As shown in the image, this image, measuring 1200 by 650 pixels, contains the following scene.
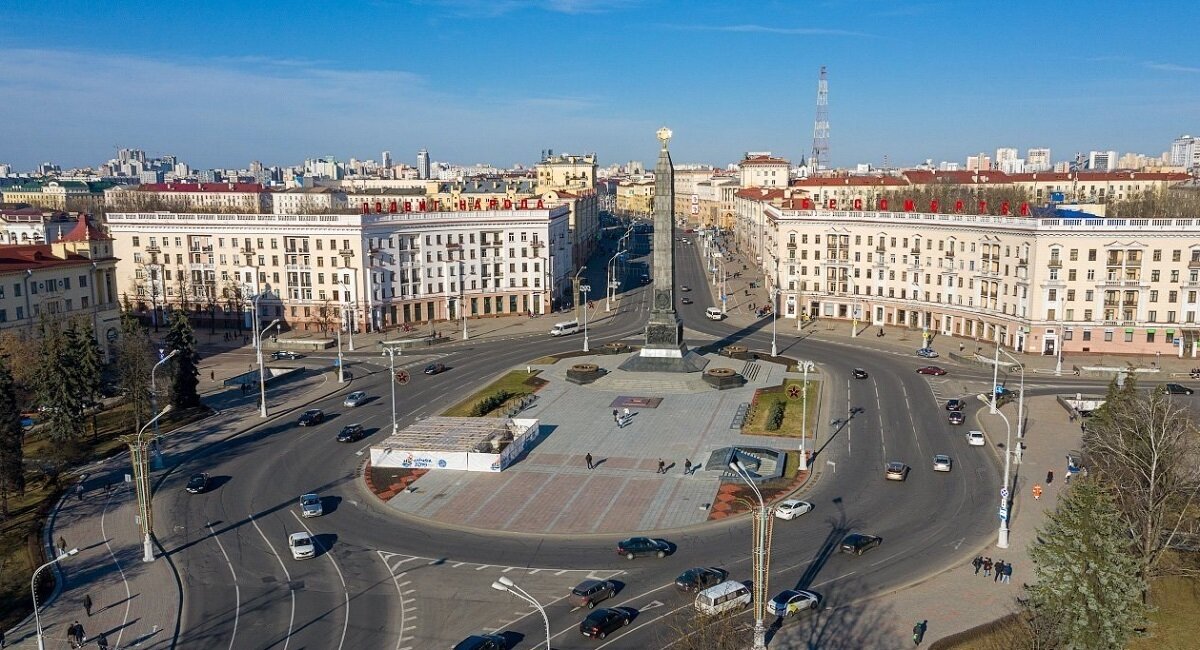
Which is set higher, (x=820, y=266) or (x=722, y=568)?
(x=820, y=266)

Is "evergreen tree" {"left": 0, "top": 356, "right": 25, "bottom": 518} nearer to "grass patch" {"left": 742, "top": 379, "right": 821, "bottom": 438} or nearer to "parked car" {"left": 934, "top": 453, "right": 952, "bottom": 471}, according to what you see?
"grass patch" {"left": 742, "top": 379, "right": 821, "bottom": 438}

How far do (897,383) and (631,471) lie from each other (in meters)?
33.8

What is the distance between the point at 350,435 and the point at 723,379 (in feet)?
104

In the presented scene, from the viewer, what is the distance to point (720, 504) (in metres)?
49.7

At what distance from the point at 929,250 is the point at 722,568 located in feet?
239

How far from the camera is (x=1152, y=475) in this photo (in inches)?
1474

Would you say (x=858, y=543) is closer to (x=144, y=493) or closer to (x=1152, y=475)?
(x=1152, y=475)

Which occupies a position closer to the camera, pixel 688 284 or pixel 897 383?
pixel 897 383

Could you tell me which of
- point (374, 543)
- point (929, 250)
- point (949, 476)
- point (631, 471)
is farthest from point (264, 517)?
point (929, 250)

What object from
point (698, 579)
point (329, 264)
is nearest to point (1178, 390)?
point (698, 579)

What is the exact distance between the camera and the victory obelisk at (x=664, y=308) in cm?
8262

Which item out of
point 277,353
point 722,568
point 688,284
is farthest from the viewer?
point 688,284

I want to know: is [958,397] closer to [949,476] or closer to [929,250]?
[949,476]

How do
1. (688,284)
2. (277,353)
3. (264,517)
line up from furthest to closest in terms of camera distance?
(688,284) < (277,353) < (264,517)
